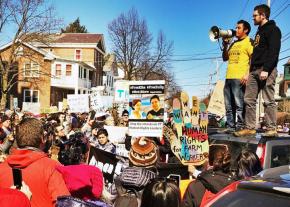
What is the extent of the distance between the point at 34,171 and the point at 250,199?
160cm

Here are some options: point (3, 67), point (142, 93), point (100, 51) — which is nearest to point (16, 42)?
point (3, 67)

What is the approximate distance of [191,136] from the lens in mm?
6906

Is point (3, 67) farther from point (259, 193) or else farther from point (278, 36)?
point (259, 193)

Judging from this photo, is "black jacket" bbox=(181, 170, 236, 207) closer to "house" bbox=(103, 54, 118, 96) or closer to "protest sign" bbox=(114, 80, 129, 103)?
"protest sign" bbox=(114, 80, 129, 103)

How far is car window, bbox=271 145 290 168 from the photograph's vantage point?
5250 mm

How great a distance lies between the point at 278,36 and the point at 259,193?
4.42 m

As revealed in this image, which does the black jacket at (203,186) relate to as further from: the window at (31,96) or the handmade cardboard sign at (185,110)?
the window at (31,96)

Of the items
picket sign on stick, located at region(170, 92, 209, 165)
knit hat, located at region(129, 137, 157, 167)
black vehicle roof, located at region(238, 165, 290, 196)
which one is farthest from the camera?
picket sign on stick, located at region(170, 92, 209, 165)

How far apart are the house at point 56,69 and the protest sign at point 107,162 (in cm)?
3528

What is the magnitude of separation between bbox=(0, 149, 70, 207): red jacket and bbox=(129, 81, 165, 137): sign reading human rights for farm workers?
4.41 metres

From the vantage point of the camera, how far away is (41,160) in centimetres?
354

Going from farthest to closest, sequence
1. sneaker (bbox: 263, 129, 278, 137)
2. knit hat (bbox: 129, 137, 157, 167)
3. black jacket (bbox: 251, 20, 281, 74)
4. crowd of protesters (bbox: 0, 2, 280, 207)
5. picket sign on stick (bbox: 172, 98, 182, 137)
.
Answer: picket sign on stick (bbox: 172, 98, 182, 137) < black jacket (bbox: 251, 20, 281, 74) < sneaker (bbox: 263, 129, 278, 137) < knit hat (bbox: 129, 137, 157, 167) < crowd of protesters (bbox: 0, 2, 280, 207)

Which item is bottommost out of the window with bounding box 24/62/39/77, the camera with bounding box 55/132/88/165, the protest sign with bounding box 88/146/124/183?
the camera with bounding box 55/132/88/165

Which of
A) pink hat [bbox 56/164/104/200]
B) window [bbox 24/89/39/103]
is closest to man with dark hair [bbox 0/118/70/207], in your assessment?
pink hat [bbox 56/164/104/200]
